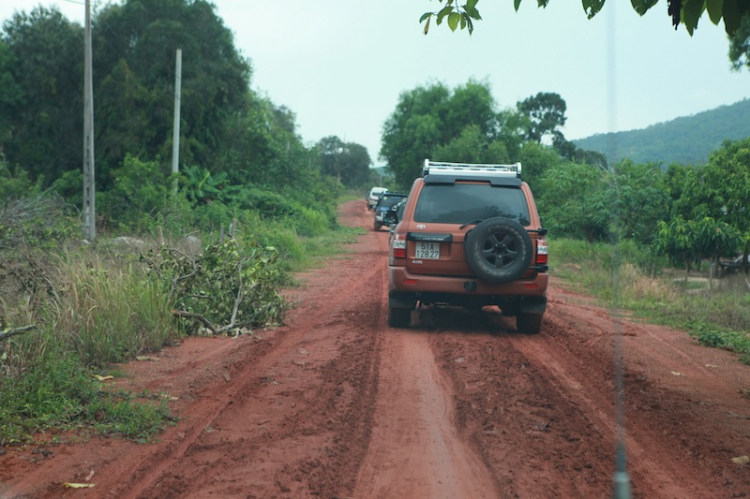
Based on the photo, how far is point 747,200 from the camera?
16.8 meters

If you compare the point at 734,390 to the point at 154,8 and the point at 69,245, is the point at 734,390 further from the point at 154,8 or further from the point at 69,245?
the point at 154,8

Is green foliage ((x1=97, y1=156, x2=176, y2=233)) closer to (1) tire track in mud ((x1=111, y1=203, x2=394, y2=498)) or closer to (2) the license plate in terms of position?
(2) the license plate

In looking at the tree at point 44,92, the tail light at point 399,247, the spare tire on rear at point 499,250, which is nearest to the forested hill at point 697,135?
the spare tire on rear at point 499,250

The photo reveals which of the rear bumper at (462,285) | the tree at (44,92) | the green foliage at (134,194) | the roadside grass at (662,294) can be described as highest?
the tree at (44,92)

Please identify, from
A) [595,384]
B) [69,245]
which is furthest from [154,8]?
[595,384]

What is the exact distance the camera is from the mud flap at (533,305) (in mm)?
10016

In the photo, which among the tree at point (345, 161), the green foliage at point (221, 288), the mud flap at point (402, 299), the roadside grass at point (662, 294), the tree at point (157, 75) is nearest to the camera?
the green foliage at point (221, 288)

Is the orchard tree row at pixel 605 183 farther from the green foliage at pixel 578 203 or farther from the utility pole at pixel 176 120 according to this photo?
the utility pole at pixel 176 120

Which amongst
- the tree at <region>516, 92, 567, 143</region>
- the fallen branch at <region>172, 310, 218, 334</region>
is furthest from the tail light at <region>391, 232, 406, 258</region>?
the tree at <region>516, 92, 567, 143</region>

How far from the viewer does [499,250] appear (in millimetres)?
9508

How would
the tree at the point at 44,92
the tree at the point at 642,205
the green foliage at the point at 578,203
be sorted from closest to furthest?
the tree at the point at 642,205 → the green foliage at the point at 578,203 → the tree at the point at 44,92

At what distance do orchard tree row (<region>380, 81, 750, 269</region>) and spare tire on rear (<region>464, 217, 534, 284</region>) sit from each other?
1168mm

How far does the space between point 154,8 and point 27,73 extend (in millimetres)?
5481

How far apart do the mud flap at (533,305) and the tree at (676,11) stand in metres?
4.66
